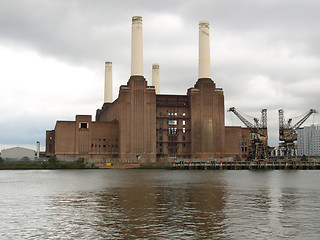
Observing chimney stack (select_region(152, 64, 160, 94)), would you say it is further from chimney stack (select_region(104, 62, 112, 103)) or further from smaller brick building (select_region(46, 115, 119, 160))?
smaller brick building (select_region(46, 115, 119, 160))

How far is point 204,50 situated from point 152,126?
2836 centimetres

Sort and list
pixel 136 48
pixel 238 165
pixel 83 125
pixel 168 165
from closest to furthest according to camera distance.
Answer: pixel 238 165, pixel 168 165, pixel 136 48, pixel 83 125

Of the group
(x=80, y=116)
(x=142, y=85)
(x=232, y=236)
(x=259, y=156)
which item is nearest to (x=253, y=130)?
(x=259, y=156)

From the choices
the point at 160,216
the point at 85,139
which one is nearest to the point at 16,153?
the point at 85,139

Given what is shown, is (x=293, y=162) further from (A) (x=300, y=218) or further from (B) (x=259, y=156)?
(A) (x=300, y=218)

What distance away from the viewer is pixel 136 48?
13275cm

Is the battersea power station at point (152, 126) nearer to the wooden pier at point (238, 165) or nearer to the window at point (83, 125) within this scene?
the window at point (83, 125)

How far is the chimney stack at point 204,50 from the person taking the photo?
Answer: 13450 cm

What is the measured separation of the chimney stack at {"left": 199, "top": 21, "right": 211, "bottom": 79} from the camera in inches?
5295

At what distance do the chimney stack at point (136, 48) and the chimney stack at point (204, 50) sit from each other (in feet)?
60.8

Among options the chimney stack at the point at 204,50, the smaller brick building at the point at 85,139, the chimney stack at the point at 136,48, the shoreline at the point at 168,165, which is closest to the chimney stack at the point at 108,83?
the smaller brick building at the point at 85,139

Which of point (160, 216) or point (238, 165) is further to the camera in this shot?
point (238, 165)

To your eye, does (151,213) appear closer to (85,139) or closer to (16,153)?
(85,139)

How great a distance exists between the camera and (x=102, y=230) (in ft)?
90.1
